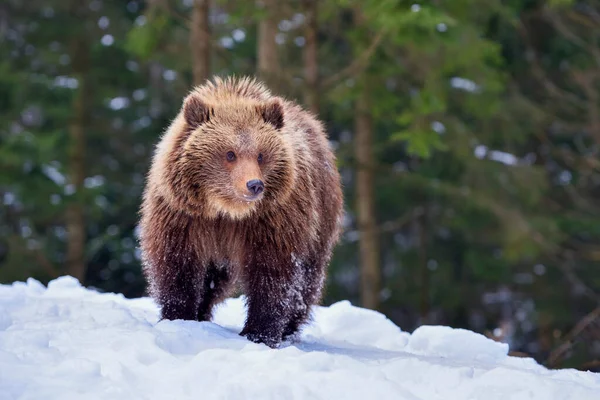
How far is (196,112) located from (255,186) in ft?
2.70

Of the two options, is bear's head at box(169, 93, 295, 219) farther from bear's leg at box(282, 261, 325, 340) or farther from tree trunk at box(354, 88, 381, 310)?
tree trunk at box(354, 88, 381, 310)

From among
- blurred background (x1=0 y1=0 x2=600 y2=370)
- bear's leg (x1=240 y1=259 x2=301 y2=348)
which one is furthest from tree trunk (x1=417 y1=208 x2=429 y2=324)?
bear's leg (x1=240 y1=259 x2=301 y2=348)

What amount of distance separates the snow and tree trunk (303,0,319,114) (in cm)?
613

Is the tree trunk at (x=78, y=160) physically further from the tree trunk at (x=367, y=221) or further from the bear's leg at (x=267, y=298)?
the bear's leg at (x=267, y=298)

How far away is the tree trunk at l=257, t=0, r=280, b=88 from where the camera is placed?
35.5 ft

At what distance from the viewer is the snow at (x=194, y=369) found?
12.6 feet

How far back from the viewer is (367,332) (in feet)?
21.8

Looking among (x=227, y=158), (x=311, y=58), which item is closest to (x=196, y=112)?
(x=227, y=158)

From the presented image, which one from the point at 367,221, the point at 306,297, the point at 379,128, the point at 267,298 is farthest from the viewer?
the point at 379,128

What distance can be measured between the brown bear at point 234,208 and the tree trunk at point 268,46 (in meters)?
5.02

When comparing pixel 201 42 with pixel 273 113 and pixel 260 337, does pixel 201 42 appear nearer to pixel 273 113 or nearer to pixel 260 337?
pixel 273 113

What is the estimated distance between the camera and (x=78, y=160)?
16.1 meters

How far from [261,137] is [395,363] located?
5.77 feet

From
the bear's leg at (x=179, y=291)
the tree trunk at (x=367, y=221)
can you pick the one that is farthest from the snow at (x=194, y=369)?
the tree trunk at (x=367, y=221)
